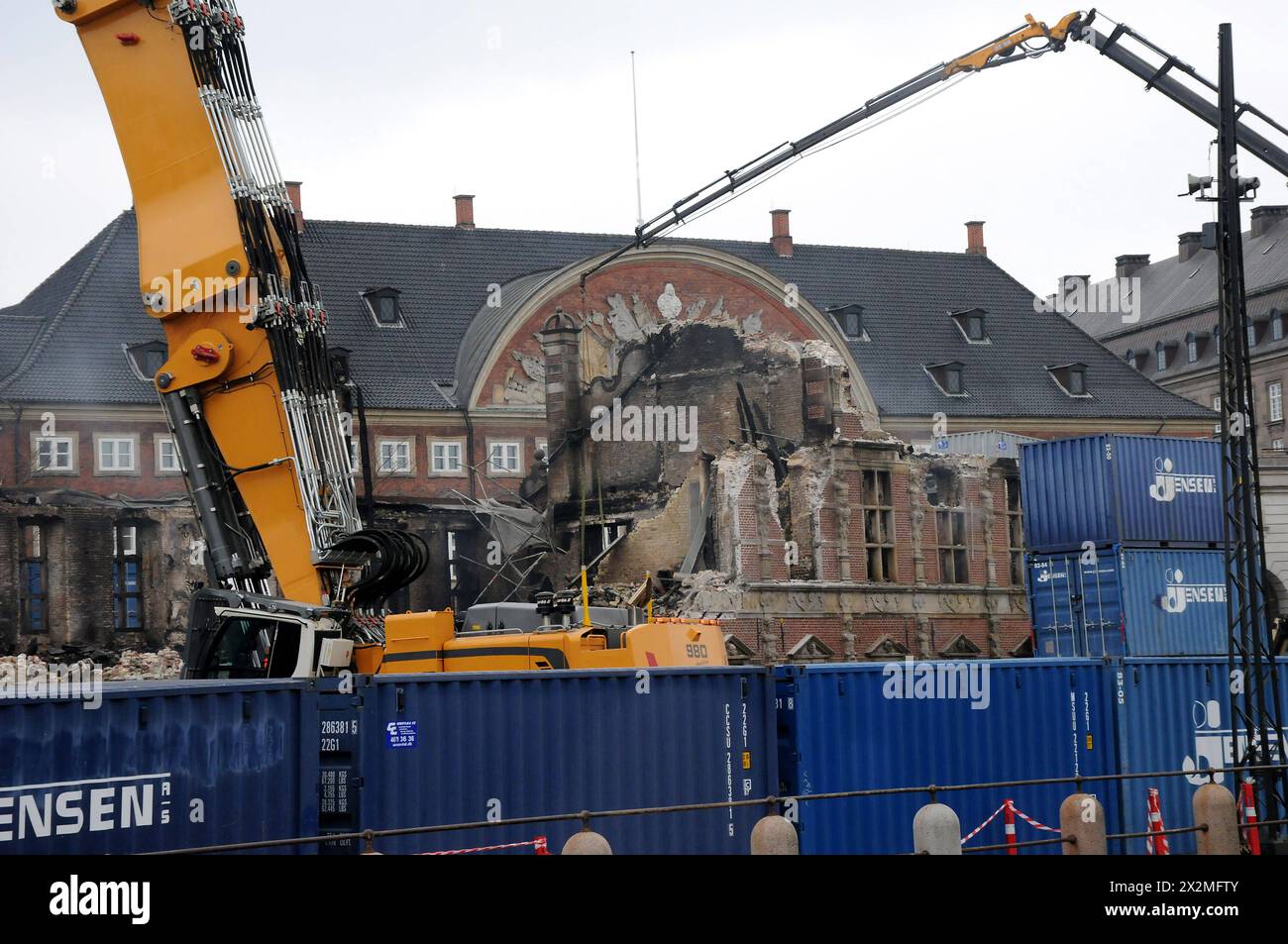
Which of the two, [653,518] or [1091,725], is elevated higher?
[653,518]

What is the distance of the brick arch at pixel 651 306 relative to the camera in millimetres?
50281

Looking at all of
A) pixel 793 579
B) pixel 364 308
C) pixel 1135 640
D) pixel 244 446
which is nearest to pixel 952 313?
pixel 364 308

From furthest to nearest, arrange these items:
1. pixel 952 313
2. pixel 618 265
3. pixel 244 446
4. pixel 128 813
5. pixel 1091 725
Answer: pixel 952 313
pixel 618 265
pixel 1091 725
pixel 244 446
pixel 128 813

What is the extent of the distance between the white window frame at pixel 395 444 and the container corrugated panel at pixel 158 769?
34.6 m

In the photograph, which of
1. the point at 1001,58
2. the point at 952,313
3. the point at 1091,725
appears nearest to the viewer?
the point at 1091,725

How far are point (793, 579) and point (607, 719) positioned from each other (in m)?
21.6

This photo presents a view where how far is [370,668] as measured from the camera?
62.4ft

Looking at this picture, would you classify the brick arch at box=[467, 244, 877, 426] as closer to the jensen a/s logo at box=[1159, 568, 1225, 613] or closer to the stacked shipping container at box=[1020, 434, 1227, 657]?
the stacked shipping container at box=[1020, 434, 1227, 657]

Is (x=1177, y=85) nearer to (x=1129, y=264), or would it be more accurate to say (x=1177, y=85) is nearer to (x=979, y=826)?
(x=979, y=826)

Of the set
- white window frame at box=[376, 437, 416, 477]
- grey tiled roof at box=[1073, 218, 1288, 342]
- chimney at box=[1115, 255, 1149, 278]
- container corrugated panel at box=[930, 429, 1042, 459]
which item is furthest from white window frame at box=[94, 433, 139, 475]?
chimney at box=[1115, 255, 1149, 278]

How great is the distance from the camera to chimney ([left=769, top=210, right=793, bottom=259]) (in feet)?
199

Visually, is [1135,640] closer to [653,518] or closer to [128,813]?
[653,518]

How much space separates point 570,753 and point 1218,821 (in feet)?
20.2

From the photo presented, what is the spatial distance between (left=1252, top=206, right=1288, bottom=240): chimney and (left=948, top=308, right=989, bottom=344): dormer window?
73.3 feet
